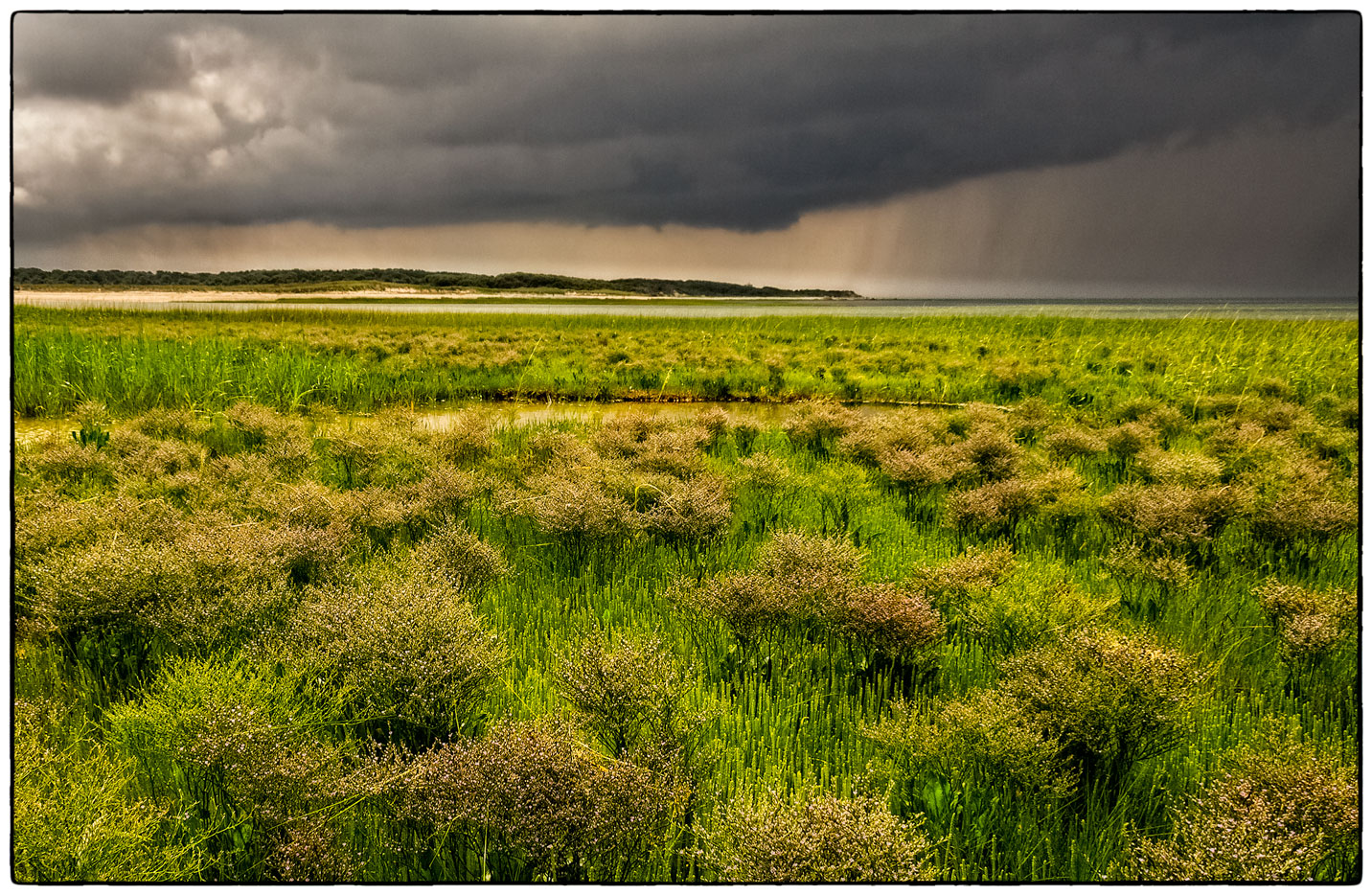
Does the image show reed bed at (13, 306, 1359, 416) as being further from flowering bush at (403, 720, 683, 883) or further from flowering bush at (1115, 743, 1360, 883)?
flowering bush at (403, 720, 683, 883)

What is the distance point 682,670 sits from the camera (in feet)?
12.8

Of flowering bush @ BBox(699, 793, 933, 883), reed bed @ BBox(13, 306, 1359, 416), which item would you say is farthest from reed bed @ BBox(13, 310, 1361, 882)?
reed bed @ BBox(13, 306, 1359, 416)

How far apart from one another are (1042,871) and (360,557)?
4.66 m

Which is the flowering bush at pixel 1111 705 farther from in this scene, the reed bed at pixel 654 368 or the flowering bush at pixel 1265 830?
the reed bed at pixel 654 368

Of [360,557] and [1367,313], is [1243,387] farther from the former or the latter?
[360,557]

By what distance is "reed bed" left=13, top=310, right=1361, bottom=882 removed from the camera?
7.93 feet

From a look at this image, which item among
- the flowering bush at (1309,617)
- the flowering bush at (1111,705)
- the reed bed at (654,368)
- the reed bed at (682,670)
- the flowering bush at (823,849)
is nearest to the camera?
the flowering bush at (823,849)

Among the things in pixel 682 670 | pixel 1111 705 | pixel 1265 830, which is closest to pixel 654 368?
pixel 682 670

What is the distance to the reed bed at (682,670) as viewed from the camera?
2.42 metres

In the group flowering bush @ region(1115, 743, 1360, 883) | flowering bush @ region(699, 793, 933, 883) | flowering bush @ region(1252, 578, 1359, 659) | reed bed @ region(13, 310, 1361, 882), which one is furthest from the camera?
flowering bush @ region(1252, 578, 1359, 659)

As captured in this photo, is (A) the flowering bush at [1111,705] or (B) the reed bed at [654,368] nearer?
(A) the flowering bush at [1111,705]

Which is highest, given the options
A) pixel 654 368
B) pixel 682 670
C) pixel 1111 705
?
pixel 654 368

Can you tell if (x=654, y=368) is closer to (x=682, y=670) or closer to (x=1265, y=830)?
(x=682, y=670)

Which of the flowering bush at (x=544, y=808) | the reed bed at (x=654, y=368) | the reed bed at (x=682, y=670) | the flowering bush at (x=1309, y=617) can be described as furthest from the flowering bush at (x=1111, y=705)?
the reed bed at (x=654, y=368)
